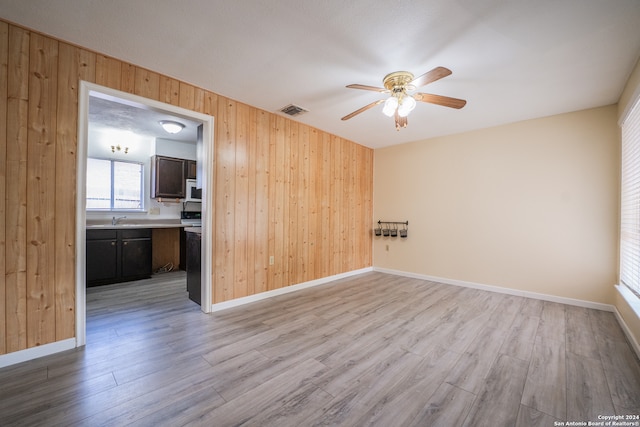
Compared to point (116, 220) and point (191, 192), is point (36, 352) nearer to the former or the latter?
point (116, 220)

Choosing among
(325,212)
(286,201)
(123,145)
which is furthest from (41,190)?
(123,145)

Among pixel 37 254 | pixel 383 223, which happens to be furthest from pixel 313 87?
pixel 383 223

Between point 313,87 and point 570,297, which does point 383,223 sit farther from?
point 313,87

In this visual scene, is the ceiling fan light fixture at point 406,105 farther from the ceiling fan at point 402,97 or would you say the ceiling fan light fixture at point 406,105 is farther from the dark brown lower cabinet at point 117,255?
the dark brown lower cabinet at point 117,255

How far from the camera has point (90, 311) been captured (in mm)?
2928

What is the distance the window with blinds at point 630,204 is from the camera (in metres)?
2.36

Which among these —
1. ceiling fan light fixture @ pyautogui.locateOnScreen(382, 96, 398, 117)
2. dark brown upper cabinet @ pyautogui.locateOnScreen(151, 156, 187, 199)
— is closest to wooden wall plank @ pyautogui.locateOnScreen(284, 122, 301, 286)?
ceiling fan light fixture @ pyautogui.locateOnScreen(382, 96, 398, 117)

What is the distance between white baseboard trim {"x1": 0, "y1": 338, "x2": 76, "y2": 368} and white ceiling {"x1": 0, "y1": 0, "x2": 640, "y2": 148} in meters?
2.39

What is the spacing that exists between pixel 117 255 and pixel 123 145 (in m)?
2.09

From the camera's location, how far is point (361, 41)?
79.7 inches

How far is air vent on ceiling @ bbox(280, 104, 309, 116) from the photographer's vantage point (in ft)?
10.9

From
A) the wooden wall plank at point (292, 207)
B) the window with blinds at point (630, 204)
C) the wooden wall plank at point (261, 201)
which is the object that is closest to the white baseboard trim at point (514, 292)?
the window with blinds at point (630, 204)

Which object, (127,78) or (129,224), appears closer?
(127,78)

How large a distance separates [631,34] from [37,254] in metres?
4.68
